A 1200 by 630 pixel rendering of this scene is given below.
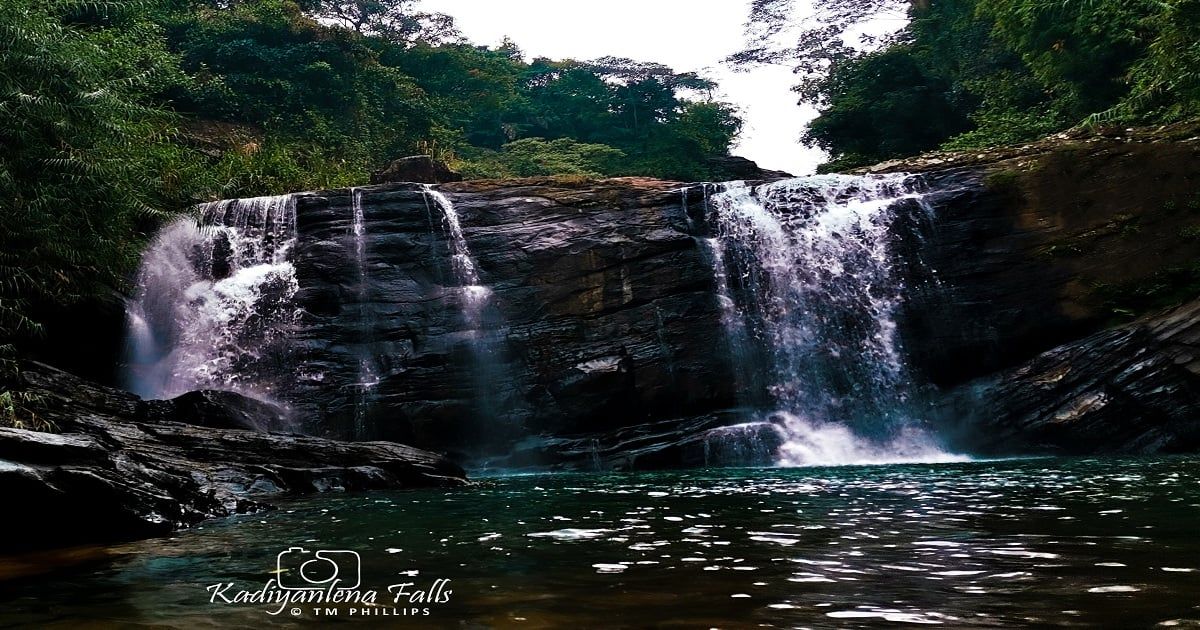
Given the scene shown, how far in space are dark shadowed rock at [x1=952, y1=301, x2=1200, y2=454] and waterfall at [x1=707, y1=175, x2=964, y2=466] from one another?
136 cm

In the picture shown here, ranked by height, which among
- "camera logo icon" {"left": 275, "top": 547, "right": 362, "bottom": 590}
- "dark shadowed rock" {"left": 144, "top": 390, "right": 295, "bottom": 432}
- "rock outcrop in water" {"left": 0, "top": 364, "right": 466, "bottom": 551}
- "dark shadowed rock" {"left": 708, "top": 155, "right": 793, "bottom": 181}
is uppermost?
"dark shadowed rock" {"left": 708, "top": 155, "right": 793, "bottom": 181}

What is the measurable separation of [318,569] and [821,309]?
14.2 m

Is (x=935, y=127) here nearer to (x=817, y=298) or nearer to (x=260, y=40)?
(x=817, y=298)

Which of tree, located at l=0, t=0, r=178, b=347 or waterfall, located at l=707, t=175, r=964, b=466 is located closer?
tree, located at l=0, t=0, r=178, b=347

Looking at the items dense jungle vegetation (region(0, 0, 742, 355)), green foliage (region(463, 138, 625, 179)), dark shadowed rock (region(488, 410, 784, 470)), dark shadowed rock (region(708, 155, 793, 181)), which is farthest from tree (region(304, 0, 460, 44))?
dark shadowed rock (region(488, 410, 784, 470))

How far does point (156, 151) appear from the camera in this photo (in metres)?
17.2

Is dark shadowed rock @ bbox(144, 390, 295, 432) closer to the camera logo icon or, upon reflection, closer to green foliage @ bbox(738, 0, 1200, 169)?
the camera logo icon

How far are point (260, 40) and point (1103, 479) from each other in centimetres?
3039

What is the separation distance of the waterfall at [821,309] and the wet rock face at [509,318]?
822 mm

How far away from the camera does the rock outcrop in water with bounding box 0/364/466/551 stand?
5664mm

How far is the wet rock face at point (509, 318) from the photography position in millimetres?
15773

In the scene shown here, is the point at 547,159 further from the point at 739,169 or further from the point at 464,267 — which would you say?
the point at 464,267

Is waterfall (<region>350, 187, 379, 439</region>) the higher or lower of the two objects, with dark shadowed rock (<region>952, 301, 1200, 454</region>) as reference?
higher

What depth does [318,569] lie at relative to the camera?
4277 millimetres
